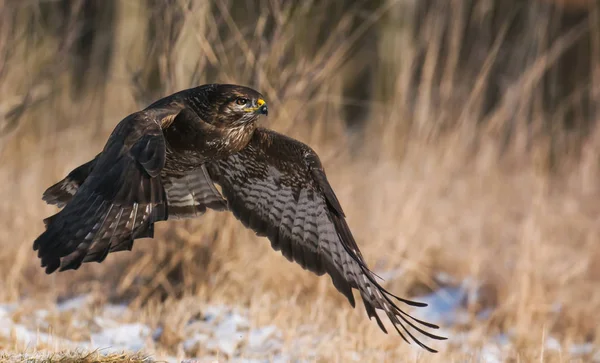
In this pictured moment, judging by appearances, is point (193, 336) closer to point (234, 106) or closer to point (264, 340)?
point (264, 340)

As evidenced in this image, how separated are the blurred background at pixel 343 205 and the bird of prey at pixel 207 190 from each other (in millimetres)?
612

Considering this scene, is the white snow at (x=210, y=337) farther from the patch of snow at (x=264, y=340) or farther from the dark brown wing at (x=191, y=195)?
the dark brown wing at (x=191, y=195)

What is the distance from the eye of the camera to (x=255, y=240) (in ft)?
19.6

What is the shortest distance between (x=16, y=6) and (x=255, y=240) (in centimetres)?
234

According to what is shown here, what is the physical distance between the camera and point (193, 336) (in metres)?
5.05

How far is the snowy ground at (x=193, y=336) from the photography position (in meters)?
4.67

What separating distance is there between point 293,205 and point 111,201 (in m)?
1.39

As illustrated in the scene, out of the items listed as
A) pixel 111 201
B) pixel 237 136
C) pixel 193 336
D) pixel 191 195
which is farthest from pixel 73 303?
pixel 111 201

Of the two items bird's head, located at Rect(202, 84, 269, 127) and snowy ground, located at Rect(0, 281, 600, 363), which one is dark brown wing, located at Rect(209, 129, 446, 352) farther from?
snowy ground, located at Rect(0, 281, 600, 363)

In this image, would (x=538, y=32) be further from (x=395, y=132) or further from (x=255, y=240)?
(x=255, y=240)

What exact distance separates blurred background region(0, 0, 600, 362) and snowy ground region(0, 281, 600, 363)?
27 millimetres

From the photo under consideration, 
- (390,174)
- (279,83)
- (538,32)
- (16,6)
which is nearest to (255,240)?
(279,83)

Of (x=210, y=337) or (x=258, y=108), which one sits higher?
(x=258, y=108)

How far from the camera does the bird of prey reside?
3.66 metres
